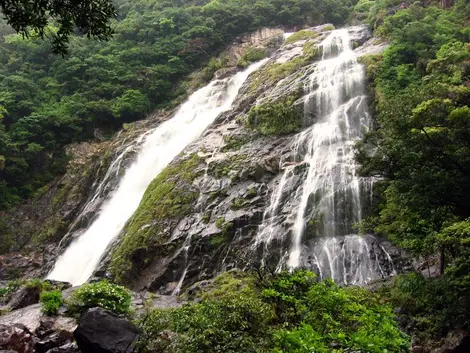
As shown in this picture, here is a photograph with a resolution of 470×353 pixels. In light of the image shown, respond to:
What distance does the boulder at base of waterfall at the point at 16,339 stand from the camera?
9000 millimetres

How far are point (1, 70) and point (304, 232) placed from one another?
2911 cm

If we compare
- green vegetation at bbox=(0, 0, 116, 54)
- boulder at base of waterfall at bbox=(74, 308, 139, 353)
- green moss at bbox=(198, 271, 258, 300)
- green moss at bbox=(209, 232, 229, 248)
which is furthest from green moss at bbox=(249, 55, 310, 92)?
green vegetation at bbox=(0, 0, 116, 54)

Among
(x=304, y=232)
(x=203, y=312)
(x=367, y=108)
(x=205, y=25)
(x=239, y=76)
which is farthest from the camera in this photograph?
(x=205, y=25)

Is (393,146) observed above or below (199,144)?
above

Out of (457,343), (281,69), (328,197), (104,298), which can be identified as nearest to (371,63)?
(281,69)

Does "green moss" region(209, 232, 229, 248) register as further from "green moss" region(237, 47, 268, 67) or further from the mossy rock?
"green moss" region(237, 47, 268, 67)

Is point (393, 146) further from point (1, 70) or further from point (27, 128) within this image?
point (1, 70)

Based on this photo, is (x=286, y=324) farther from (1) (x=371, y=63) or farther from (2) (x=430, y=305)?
(1) (x=371, y=63)

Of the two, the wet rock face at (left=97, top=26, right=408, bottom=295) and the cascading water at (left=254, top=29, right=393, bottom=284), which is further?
the wet rock face at (left=97, top=26, right=408, bottom=295)

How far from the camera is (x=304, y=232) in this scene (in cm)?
1480

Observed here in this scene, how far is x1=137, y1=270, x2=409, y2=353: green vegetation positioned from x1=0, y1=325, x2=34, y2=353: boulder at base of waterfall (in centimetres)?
294

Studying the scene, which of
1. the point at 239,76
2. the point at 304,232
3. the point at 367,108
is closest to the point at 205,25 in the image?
the point at 239,76

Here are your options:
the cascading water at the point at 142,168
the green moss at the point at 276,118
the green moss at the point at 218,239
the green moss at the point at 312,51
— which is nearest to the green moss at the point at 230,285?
the green moss at the point at 218,239

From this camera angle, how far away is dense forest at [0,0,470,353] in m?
6.93
